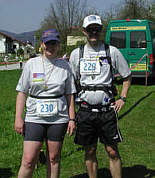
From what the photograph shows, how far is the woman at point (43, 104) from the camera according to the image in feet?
11.7

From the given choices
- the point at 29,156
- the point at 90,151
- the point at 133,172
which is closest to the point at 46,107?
the point at 29,156

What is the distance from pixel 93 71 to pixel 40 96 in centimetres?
67

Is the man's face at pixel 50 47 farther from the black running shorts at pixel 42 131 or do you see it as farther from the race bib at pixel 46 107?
the black running shorts at pixel 42 131

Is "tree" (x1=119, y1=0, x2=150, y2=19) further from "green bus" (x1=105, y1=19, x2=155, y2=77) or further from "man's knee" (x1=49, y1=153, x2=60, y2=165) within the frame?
"man's knee" (x1=49, y1=153, x2=60, y2=165)

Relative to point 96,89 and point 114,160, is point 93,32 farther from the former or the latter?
point 114,160

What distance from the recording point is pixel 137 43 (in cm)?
1556

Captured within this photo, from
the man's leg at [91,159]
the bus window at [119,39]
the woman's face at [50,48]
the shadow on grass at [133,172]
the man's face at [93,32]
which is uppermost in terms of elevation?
the bus window at [119,39]

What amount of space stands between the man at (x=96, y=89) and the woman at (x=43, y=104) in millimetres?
321

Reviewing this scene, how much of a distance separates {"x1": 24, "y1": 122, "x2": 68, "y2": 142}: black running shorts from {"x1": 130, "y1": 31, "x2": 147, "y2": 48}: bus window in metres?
12.4

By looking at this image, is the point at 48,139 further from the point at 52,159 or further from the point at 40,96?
the point at 40,96

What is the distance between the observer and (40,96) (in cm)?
359

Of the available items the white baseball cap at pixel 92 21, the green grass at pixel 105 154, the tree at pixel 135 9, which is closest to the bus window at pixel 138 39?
the green grass at pixel 105 154

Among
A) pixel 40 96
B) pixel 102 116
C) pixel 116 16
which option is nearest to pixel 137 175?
pixel 102 116

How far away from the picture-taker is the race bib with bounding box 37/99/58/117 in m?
3.53
